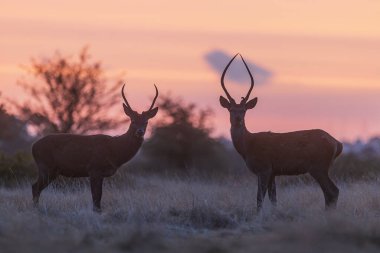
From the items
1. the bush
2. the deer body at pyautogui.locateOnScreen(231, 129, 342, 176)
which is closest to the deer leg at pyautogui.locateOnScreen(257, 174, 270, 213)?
the deer body at pyautogui.locateOnScreen(231, 129, 342, 176)

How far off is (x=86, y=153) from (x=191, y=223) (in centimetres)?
428

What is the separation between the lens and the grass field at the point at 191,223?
1225 centimetres

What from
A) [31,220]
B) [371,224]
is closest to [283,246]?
[371,224]

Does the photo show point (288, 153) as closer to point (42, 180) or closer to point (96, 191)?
point (96, 191)

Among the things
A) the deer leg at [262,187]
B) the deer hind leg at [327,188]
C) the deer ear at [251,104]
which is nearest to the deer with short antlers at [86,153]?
the deer ear at [251,104]

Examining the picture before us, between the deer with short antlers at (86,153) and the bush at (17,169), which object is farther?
the bush at (17,169)

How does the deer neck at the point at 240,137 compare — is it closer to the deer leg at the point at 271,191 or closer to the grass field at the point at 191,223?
the deer leg at the point at 271,191

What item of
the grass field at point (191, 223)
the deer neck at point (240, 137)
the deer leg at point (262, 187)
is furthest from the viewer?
the deer neck at point (240, 137)

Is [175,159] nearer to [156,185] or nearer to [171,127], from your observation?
[171,127]

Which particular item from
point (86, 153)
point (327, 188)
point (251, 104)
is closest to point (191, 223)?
point (327, 188)

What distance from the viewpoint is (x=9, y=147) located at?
5588 cm

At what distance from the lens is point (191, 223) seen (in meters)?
15.0

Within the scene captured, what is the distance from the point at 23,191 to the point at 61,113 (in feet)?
73.1

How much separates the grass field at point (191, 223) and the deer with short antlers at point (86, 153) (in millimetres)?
603
